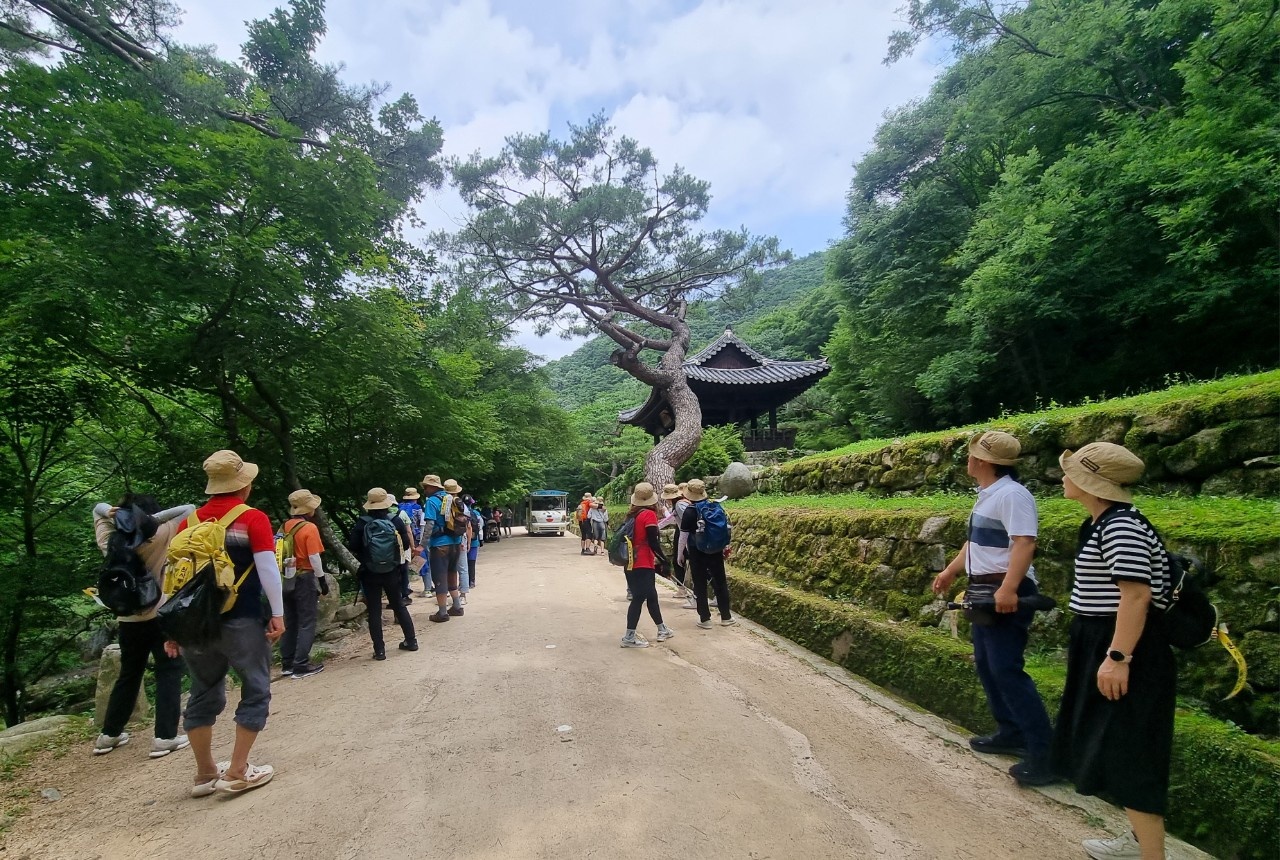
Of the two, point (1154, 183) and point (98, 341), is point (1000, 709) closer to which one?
point (1154, 183)

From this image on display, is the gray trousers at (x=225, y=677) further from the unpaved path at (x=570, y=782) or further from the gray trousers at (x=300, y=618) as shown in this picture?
the gray trousers at (x=300, y=618)

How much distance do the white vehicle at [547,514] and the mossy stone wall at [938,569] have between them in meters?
19.9

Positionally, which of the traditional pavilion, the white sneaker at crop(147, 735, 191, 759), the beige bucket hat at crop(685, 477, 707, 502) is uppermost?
the traditional pavilion

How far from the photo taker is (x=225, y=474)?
313 centimetres

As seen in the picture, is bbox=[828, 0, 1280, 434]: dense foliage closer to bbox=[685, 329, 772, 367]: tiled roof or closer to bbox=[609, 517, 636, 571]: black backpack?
bbox=[685, 329, 772, 367]: tiled roof

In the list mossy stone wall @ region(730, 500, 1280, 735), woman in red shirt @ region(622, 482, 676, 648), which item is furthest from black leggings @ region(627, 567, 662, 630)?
mossy stone wall @ region(730, 500, 1280, 735)

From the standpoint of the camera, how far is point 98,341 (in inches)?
278

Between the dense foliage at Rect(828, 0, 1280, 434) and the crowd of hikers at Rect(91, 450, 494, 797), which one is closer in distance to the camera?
the crowd of hikers at Rect(91, 450, 494, 797)

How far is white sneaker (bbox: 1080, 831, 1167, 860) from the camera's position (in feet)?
7.36

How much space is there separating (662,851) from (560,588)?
7875 mm

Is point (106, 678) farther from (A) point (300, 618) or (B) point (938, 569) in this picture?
(B) point (938, 569)

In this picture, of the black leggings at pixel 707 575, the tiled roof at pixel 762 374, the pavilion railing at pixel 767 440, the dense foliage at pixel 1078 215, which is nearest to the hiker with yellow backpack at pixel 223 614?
the black leggings at pixel 707 575

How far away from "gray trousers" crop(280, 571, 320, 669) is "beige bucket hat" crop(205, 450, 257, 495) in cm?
244

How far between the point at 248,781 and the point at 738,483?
10.5 metres
